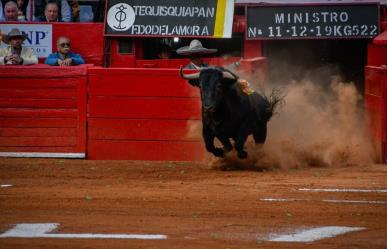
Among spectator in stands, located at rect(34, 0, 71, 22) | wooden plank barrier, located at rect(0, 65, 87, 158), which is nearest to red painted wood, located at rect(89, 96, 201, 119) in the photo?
wooden plank barrier, located at rect(0, 65, 87, 158)

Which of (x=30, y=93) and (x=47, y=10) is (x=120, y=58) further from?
(x=30, y=93)

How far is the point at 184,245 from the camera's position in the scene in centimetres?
838

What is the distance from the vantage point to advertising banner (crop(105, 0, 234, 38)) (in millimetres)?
18703

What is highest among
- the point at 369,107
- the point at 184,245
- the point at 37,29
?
the point at 37,29

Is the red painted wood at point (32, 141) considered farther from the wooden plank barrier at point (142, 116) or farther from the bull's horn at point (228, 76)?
the bull's horn at point (228, 76)

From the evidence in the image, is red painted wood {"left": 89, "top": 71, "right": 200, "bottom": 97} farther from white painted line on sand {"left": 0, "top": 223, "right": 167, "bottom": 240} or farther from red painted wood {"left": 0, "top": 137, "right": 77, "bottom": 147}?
white painted line on sand {"left": 0, "top": 223, "right": 167, "bottom": 240}

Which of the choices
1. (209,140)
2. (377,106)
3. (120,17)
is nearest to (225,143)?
(209,140)

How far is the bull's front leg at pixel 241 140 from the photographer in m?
14.4

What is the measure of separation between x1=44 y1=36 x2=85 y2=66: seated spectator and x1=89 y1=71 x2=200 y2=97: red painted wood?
772mm

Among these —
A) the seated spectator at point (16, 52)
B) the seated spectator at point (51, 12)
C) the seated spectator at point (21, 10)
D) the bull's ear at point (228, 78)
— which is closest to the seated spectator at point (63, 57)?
the seated spectator at point (16, 52)

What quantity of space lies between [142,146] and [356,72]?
615 centimetres

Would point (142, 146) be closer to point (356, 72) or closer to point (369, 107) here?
point (369, 107)

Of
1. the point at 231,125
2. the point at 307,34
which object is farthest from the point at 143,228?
the point at 307,34

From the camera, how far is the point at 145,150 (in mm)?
16531
